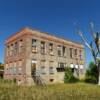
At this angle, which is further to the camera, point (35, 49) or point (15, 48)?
point (15, 48)

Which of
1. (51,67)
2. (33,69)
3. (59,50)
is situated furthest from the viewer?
(59,50)

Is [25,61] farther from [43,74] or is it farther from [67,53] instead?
[67,53]

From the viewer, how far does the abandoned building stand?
27.9m

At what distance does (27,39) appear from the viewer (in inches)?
1104

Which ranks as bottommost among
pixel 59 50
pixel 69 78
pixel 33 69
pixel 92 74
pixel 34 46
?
pixel 69 78

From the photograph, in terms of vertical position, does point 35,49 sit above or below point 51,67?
above

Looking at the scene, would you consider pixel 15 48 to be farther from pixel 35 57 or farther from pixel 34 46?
pixel 35 57

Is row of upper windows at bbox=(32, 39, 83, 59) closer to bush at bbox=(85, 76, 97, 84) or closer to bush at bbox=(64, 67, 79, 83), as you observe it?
bush at bbox=(64, 67, 79, 83)

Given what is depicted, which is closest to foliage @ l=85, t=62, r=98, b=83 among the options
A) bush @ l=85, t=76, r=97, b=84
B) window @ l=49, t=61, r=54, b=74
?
bush @ l=85, t=76, r=97, b=84

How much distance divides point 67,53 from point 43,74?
7.90m

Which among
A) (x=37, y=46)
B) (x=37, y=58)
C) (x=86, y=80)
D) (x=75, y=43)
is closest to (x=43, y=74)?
(x=37, y=58)

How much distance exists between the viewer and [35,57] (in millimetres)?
28734

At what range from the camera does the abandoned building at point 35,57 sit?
2792 cm

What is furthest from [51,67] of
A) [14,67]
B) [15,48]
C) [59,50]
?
[15,48]
